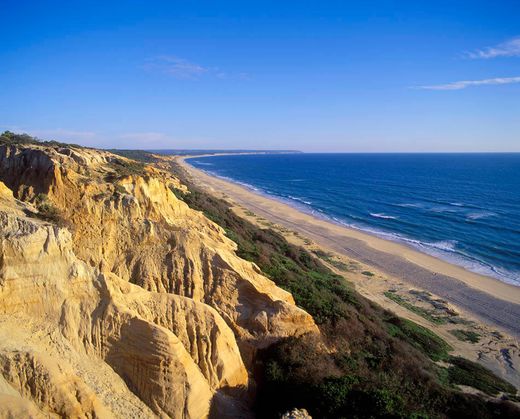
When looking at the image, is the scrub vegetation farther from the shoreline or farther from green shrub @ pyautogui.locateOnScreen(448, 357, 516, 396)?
the shoreline

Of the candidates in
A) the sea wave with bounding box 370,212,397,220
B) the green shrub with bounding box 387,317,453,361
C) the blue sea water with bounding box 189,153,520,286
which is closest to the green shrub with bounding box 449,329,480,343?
the green shrub with bounding box 387,317,453,361

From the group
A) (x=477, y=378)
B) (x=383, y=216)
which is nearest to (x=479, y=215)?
(x=383, y=216)

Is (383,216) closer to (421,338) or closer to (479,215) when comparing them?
(479,215)

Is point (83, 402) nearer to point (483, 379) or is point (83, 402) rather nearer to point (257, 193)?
point (483, 379)

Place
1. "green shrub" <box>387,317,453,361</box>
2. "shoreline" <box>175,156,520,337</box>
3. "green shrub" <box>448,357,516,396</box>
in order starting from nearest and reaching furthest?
"green shrub" <box>448,357,516,396</box> → "green shrub" <box>387,317,453,361</box> → "shoreline" <box>175,156,520,337</box>

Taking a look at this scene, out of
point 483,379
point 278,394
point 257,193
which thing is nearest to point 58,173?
point 278,394

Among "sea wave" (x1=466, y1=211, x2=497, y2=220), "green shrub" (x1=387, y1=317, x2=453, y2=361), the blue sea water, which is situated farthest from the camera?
"sea wave" (x1=466, y1=211, x2=497, y2=220)
